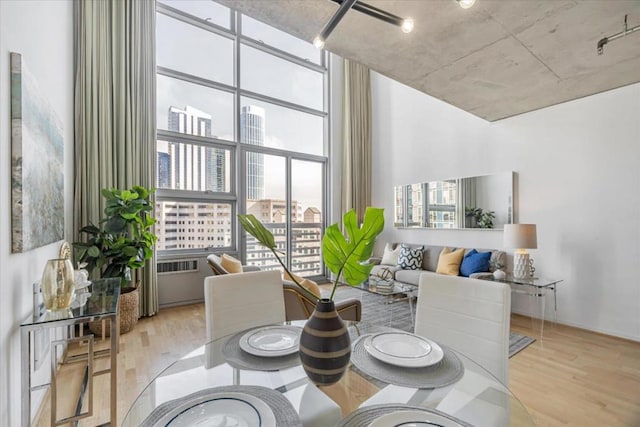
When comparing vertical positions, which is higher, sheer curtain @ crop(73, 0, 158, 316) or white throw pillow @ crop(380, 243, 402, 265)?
sheer curtain @ crop(73, 0, 158, 316)

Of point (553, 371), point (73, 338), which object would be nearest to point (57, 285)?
point (73, 338)

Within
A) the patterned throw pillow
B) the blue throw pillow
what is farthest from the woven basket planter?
the blue throw pillow

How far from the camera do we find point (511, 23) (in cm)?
200

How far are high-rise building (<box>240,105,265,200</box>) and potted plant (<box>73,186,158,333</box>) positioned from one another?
1.89 metres

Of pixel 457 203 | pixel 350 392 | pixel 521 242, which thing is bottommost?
pixel 350 392

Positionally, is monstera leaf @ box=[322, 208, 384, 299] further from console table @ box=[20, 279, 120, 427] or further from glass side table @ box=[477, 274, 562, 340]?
glass side table @ box=[477, 274, 562, 340]

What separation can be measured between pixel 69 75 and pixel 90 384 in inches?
116

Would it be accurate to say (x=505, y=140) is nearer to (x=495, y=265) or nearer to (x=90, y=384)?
(x=495, y=265)

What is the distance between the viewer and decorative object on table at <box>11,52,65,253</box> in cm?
137

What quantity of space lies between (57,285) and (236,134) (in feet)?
11.2

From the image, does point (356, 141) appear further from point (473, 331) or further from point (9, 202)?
point (9, 202)

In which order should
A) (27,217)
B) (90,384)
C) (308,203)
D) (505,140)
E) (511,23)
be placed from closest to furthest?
(27,217) → (90,384) → (511,23) → (505,140) → (308,203)

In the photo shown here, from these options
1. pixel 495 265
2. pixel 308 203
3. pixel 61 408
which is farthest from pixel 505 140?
pixel 61 408

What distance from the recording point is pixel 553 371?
2.24 metres
